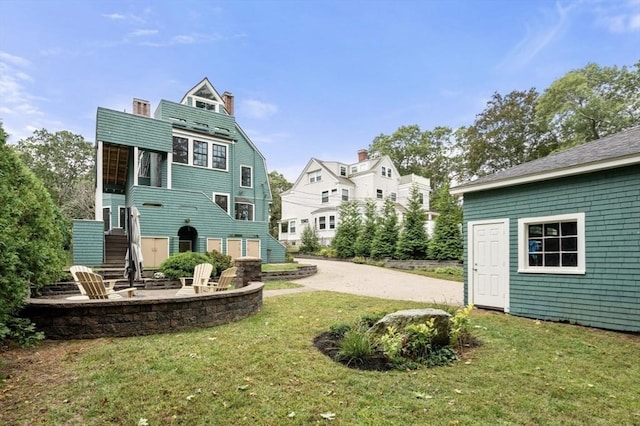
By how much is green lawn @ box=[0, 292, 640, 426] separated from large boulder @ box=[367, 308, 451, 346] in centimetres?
44

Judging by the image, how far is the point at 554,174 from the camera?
677 centimetres

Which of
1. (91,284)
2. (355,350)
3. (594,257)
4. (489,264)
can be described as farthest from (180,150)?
(594,257)

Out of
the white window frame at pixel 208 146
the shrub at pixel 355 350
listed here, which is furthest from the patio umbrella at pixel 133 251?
the white window frame at pixel 208 146

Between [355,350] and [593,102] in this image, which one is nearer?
[355,350]

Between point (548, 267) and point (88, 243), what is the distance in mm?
15202

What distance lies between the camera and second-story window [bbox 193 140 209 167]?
1808cm

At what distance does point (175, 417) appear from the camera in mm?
2715

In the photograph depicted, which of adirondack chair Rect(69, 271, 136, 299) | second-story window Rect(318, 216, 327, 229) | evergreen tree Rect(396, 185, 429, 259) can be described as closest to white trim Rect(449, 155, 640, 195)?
adirondack chair Rect(69, 271, 136, 299)

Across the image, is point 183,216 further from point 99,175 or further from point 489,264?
point 489,264

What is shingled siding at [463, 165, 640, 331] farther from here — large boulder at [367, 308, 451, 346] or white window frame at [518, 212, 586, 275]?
large boulder at [367, 308, 451, 346]

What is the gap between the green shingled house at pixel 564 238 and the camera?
598 centimetres

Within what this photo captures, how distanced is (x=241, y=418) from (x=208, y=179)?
17.1 meters

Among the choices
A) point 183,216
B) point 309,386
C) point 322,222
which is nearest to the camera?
point 309,386

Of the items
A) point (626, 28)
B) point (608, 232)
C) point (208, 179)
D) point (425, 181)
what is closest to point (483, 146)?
point (425, 181)
